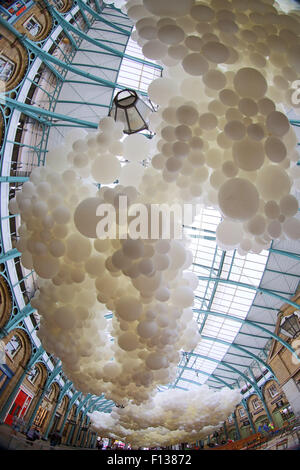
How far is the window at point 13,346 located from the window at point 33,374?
2.91 metres

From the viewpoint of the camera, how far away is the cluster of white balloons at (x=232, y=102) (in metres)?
2.12

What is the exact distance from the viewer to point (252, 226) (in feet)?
7.59

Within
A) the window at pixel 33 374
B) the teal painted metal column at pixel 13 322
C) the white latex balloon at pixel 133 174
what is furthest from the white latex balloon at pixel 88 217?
the window at pixel 33 374

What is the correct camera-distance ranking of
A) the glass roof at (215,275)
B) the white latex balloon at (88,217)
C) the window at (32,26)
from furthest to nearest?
1. the glass roof at (215,275)
2. the window at (32,26)
3. the white latex balloon at (88,217)

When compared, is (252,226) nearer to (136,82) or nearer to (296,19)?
(296,19)

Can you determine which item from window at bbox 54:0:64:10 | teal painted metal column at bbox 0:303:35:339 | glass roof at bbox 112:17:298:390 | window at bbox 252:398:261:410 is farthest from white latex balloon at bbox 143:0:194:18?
window at bbox 252:398:261:410

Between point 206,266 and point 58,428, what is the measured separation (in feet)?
63.2

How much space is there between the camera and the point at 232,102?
85.6 inches

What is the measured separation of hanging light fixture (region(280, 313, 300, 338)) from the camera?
1442cm

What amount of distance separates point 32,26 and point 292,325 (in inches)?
741

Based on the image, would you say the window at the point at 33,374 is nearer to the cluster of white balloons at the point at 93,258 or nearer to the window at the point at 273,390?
the cluster of white balloons at the point at 93,258

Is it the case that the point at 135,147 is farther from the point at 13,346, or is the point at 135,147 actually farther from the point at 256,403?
the point at 256,403

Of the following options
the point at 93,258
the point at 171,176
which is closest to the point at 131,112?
the point at 171,176
